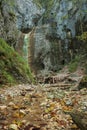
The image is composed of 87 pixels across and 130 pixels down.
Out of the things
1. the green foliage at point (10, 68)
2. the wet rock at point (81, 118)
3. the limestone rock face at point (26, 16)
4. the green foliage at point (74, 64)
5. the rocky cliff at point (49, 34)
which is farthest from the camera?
the limestone rock face at point (26, 16)

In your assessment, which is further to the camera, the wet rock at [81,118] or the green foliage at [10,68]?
the green foliage at [10,68]

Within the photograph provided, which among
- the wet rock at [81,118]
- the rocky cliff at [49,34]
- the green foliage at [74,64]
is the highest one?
the wet rock at [81,118]

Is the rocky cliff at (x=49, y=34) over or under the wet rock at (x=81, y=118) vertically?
under

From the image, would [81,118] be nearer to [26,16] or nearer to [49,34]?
Answer: [49,34]

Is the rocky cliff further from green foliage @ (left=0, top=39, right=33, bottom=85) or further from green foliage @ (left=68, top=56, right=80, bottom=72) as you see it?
green foliage @ (left=0, top=39, right=33, bottom=85)

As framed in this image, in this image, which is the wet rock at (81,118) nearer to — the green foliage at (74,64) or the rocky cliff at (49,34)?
the green foliage at (74,64)

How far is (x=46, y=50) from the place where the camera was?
3962 cm

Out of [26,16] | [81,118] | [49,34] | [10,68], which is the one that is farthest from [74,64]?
[81,118]

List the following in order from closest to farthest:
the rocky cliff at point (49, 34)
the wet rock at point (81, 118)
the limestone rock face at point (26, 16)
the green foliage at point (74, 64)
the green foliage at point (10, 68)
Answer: the wet rock at point (81, 118) < the green foliage at point (10, 68) < the green foliage at point (74, 64) < the rocky cliff at point (49, 34) < the limestone rock face at point (26, 16)

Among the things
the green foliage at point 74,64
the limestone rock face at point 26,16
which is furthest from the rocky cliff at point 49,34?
the green foliage at point 74,64

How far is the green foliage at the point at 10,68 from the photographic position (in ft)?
50.6

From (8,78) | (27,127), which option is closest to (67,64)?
(8,78)

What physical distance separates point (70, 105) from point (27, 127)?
8.48 ft

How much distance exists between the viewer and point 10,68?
16.8 metres
